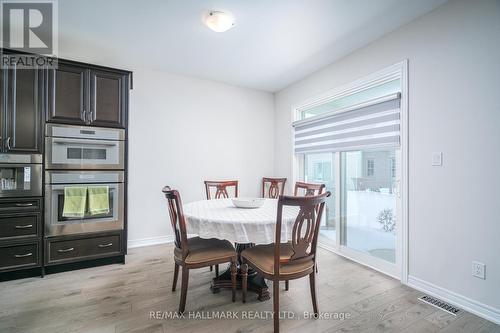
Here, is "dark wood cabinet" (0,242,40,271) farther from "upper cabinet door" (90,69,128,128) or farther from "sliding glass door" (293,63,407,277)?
"sliding glass door" (293,63,407,277)

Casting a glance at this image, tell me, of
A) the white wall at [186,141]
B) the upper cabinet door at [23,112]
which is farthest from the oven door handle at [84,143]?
the white wall at [186,141]

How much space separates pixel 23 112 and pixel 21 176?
666 millimetres

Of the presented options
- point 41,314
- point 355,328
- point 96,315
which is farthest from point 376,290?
point 41,314

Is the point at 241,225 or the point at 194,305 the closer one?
the point at 241,225

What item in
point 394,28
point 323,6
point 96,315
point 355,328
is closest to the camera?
point 355,328

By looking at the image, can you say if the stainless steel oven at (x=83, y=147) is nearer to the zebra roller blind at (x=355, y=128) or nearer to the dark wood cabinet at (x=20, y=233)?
the dark wood cabinet at (x=20, y=233)

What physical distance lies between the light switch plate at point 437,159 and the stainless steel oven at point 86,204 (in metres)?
3.31

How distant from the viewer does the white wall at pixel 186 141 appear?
3455 mm

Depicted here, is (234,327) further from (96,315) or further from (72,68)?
(72,68)

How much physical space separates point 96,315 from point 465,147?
328 cm

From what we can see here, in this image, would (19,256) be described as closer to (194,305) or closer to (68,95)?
(68,95)

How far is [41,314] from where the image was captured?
1.86m

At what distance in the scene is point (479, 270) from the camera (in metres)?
1.87

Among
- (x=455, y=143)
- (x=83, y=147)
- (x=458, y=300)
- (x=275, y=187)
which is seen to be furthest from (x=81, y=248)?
(x=455, y=143)
